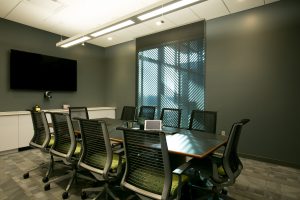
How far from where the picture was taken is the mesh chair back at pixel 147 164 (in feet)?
5.11

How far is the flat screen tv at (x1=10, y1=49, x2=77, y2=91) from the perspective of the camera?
454 centimetres

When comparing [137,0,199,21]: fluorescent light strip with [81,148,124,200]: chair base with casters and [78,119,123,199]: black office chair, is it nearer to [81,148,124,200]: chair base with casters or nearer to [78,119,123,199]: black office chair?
[78,119,123,199]: black office chair

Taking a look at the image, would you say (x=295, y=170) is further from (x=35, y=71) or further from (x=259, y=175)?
(x=35, y=71)

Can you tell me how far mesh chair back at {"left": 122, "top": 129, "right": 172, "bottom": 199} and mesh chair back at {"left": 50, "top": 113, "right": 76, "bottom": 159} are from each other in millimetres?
1113

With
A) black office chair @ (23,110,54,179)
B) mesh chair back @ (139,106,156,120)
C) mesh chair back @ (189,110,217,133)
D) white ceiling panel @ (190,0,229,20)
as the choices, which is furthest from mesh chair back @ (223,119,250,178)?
white ceiling panel @ (190,0,229,20)

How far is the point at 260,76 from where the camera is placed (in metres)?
3.79

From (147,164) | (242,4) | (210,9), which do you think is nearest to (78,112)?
(147,164)

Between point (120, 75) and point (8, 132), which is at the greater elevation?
point (120, 75)

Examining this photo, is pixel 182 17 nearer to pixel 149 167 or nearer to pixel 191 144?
pixel 191 144

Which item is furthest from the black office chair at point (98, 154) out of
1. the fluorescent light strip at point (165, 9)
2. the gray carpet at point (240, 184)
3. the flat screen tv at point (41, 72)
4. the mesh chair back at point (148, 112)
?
the flat screen tv at point (41, 72)

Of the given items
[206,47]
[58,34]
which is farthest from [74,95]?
[206,47]

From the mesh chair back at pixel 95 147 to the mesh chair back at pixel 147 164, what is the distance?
32 centimetres

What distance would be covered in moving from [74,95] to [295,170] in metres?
5.61

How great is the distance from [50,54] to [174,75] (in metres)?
3.41
